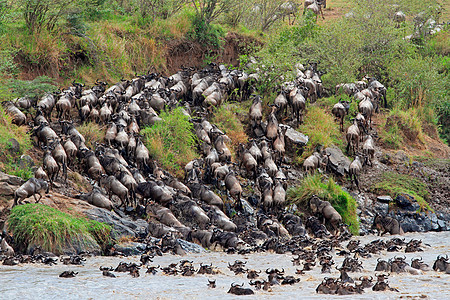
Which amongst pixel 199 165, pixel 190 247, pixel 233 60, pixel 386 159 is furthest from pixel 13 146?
pixel 233 60

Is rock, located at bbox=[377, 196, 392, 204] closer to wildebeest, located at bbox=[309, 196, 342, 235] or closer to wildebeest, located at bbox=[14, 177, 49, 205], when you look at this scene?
wildebeest, located at bbox=[309, 196, 342, 235]

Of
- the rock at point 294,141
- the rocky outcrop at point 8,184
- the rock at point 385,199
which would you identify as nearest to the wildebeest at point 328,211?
the rock at point 385,199

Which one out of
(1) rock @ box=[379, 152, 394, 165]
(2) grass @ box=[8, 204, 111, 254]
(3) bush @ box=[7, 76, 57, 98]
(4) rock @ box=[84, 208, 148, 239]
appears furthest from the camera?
(1) rock @ box=[379, 152, 394, 165]

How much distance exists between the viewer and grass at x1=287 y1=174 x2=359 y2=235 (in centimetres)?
1577

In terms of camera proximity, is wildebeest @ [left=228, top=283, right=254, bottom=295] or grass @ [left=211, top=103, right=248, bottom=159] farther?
grass @ [left=211, top=103, right=248, bottom=159]

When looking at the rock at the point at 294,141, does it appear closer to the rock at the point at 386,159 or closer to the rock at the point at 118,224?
the rock at the point at 386,159

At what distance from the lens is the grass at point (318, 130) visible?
18.7 metres

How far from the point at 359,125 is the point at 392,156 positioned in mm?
1559

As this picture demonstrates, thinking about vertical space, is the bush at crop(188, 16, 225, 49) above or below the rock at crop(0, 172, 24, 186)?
above

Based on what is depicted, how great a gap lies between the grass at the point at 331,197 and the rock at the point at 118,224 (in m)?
5.23

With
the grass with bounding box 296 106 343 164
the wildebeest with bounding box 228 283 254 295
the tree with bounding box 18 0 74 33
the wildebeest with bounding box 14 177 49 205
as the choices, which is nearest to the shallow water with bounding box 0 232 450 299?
the wildebeest with bounding box 228 283 254 295

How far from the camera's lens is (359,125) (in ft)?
65.3

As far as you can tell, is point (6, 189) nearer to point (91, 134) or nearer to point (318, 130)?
point (91, 134)

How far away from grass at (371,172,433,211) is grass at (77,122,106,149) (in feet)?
27.0
